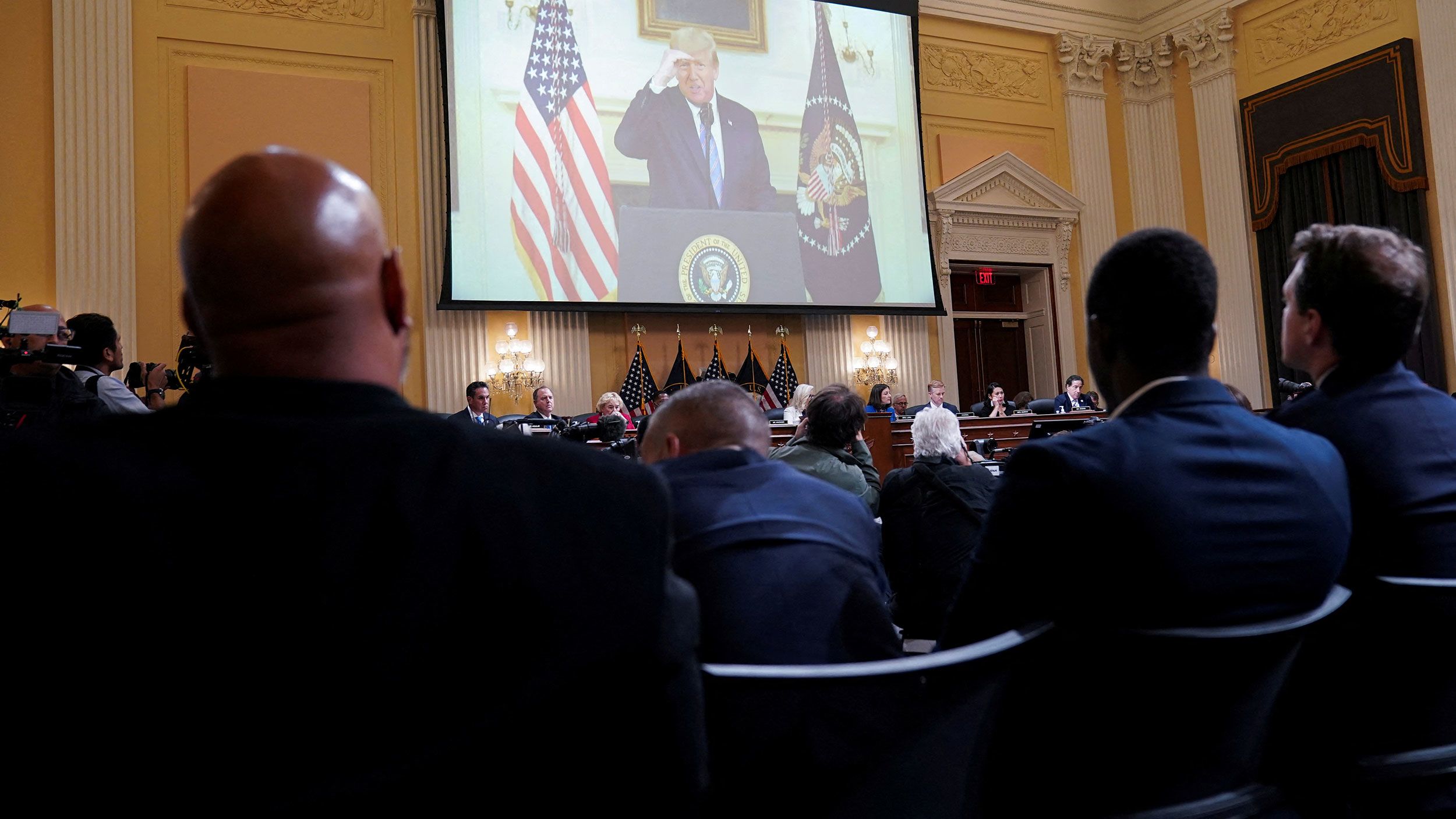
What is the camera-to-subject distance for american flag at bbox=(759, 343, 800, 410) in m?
10.7

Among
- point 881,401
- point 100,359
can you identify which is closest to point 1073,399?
point 881,401

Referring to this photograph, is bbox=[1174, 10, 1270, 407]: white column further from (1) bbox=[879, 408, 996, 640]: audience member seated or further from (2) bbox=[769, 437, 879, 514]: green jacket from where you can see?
(1) bbox=[879, 408, 996, 640]: audience member seated

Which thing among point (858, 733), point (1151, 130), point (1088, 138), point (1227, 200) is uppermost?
point (1151, 130)

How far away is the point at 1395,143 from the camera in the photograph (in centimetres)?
1057

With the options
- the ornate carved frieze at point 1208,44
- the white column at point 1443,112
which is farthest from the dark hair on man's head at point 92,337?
the ornate carved frieze at point 1208,44

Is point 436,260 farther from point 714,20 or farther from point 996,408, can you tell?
point 996,408

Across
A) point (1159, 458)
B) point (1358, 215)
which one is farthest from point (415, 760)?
point (1358, 215)

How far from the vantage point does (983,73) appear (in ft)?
41.0

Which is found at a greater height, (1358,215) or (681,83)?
(681,83)

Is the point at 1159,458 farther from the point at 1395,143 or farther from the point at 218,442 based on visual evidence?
the point at 1395,143

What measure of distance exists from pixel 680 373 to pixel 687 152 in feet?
7.31

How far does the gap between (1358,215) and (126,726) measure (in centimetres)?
1265

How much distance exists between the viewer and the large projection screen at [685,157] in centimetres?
949

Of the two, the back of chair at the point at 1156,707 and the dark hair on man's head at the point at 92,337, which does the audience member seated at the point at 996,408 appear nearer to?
the dark hair on man's head at the point at 92,337
